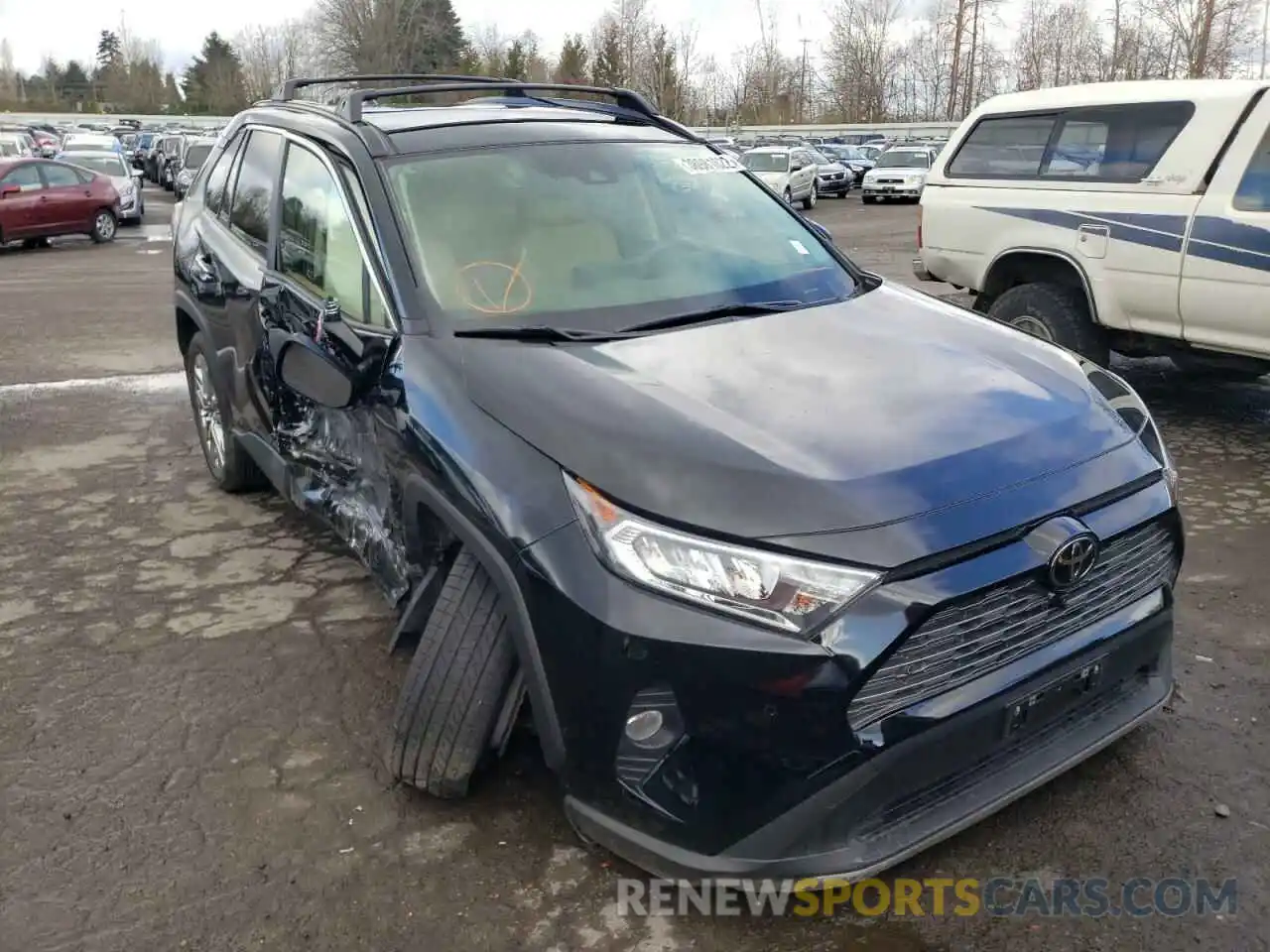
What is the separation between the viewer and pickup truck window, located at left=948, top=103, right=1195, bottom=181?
6.40 m

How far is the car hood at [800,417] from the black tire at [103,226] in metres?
18.8

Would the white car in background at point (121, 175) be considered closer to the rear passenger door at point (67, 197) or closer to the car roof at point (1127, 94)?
the rear passenger door at point (67, 197)

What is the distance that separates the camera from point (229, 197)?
16.4 ft

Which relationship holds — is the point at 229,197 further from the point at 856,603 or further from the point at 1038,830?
the point at 1038,830

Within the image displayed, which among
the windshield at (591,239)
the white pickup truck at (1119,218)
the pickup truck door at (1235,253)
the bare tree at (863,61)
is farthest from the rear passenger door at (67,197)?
the bare tree at (863,61)

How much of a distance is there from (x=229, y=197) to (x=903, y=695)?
3.95 metres

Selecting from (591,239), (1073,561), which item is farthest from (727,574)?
(591,239)

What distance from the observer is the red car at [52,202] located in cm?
1775

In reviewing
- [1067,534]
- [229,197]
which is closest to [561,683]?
[1067,534]

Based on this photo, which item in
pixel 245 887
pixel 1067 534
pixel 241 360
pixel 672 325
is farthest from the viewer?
pixel 241 360

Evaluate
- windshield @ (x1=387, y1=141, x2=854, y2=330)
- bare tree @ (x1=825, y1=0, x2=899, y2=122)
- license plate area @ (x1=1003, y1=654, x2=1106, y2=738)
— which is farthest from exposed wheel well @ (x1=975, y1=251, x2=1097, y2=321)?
bare tree @ (x1=825, y1=0, x2=899, y2=122)

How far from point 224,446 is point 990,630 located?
13.3ft

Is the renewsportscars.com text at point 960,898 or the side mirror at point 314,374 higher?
the side mirror at point 314,374

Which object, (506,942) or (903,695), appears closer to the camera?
(903,695)
